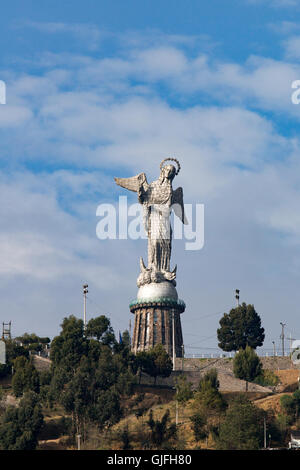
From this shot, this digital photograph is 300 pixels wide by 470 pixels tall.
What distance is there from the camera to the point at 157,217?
120375 mm

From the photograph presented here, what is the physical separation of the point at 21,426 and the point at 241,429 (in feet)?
59.1

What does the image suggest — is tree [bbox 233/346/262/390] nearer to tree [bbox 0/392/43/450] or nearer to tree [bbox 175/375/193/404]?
tree [bbox 175/375/193/404]

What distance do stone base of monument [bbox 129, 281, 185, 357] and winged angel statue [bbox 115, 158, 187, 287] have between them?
1363mm

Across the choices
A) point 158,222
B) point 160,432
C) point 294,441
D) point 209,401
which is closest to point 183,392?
point 209,401

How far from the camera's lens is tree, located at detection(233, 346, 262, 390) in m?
108

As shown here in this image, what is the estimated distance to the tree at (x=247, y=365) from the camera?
10762 centimetres

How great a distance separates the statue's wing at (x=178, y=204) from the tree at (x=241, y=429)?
3392 centimetres

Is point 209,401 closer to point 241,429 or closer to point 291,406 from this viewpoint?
point 241,429

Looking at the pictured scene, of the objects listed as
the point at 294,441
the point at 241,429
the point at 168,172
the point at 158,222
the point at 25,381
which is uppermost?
the point at 168,172

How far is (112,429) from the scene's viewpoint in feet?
308

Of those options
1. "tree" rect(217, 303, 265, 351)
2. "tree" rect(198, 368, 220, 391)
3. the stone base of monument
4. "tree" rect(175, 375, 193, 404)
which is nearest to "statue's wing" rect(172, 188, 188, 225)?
the stone base of monument
